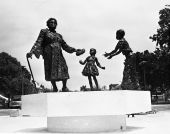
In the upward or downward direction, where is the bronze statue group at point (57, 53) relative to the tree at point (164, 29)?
downward

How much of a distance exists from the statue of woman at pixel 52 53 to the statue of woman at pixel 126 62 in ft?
4.45

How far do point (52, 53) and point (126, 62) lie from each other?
2.49 meters

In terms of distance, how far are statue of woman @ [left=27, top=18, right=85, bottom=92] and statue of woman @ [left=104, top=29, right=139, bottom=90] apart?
4.45ft

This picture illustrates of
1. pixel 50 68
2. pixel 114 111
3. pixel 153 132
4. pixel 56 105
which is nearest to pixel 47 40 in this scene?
pixel 50 68

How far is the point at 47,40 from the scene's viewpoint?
1227 centimetres

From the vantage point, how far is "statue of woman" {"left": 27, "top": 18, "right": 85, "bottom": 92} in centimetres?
1191

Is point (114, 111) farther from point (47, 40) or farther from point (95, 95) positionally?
point (47, 40)

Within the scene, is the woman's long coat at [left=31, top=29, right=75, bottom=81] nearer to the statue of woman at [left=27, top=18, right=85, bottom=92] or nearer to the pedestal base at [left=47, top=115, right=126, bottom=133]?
the statue of woman at [left=27, top=18, right=85, bottom=92]

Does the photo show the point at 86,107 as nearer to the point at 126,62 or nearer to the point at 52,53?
the point at 52,53

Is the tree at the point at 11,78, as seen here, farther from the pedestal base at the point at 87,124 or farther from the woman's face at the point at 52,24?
the pedestal base at the point at 87,124

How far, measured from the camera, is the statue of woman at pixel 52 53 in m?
11.9

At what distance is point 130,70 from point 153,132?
3.01 m

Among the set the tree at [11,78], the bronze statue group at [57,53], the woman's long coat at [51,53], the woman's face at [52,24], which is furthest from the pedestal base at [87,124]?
the tree at [11,78]

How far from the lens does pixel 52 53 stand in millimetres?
12133
